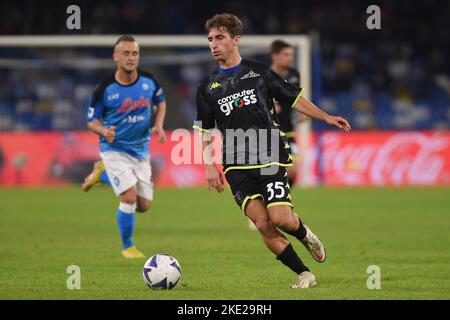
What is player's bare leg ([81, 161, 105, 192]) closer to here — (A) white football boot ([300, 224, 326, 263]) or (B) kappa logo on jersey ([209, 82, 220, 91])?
(B) kappa logo on jersey ([209, 82, 220, 91])

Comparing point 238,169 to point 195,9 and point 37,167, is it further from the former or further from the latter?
point 195,9

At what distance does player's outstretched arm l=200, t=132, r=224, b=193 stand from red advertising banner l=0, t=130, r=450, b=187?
→ 15366 millimetres

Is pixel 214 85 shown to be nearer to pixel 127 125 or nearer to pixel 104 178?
pixel 127 125

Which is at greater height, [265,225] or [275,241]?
[265,225]

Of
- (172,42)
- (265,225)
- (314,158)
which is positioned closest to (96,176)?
(265,225)

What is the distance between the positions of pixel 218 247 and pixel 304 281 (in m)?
4.11

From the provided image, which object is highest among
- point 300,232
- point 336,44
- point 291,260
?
point 336,44

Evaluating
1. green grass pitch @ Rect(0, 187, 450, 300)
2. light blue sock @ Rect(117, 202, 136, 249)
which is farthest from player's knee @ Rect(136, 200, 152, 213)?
green grass pitch @ Rect(0, 187, 450, 300)

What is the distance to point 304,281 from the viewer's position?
28.3 feet

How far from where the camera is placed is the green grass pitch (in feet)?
28.3

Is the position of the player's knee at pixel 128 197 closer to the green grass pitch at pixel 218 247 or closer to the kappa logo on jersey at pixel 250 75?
the green grass pitch at pixel 218 247

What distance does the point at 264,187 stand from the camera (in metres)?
8.63

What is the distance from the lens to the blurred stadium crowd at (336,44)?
90.9 feet
